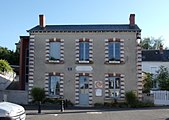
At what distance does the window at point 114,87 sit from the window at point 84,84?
2057 millimetres

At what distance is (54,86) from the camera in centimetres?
2944

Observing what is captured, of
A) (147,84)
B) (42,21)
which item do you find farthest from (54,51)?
(147,84)

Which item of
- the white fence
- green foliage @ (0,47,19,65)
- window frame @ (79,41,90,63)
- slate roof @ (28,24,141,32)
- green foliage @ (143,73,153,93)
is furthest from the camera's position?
green foliage @ (0,47,19,65)

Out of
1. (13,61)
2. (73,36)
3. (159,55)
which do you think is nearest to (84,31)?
(73,36)

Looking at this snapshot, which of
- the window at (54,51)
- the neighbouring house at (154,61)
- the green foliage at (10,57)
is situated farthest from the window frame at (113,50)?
the green foliage at (10,57)

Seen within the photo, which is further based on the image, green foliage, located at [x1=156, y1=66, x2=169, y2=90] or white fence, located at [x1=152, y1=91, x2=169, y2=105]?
green foliage, located at [x1=156, y1=66, x2=169, y2=90]

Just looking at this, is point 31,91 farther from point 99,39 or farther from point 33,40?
point 99,39

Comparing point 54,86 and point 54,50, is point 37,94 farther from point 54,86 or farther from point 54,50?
point 54,50

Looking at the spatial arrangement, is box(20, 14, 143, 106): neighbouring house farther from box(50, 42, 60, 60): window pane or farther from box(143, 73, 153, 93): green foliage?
box(143, 73, 153, 93): green foliage

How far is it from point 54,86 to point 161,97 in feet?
30.9

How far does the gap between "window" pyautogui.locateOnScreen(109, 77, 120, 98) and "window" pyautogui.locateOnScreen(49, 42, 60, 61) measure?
5225 millimetres

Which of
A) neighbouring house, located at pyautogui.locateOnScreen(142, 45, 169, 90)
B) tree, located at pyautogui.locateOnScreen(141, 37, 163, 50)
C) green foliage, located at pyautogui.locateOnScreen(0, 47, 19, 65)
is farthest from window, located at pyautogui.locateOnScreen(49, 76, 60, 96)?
tree, located at pyautogui.locateOnScreen(141, 37, 163, 50)

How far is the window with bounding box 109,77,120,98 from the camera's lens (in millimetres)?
29078

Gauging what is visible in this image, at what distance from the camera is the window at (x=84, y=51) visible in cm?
2967
